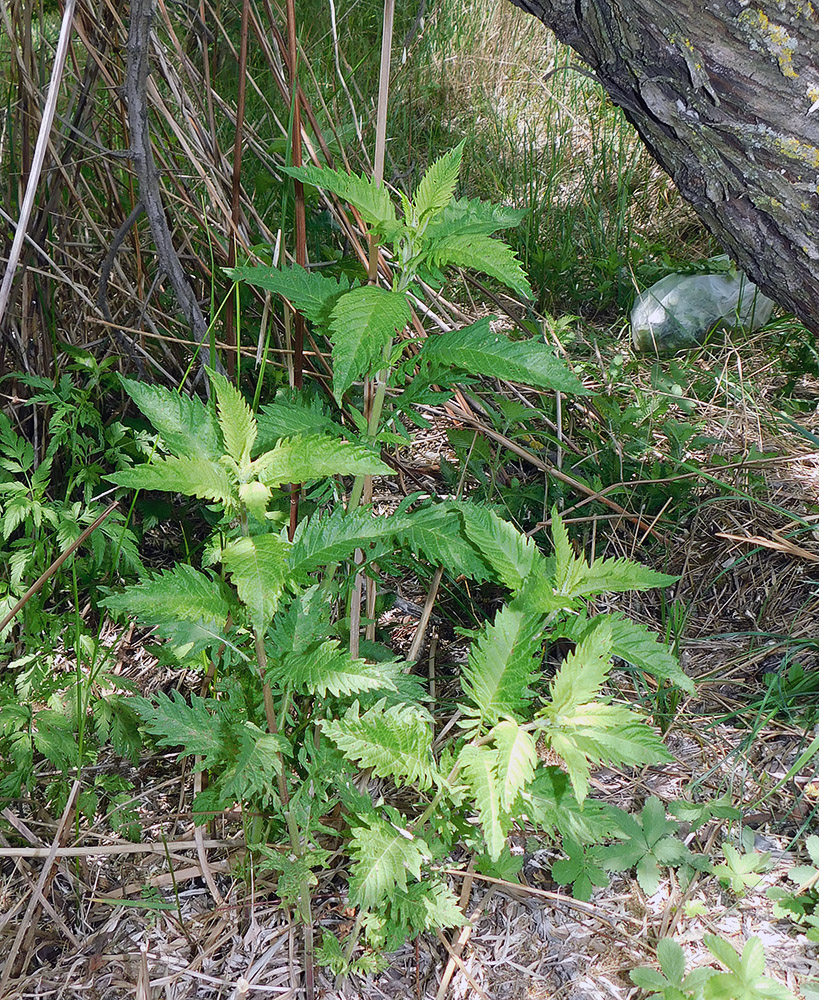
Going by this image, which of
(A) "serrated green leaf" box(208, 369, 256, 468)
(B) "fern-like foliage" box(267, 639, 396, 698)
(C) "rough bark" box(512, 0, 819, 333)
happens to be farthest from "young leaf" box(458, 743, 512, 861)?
(C) "rough bark" box(512, 0, 819, 333)

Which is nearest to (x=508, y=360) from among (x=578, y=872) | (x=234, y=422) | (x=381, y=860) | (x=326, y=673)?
(x=234, y=422)

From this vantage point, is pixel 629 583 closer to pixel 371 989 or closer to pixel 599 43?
pixel 371 989

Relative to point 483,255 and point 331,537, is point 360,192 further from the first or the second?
point 331,537

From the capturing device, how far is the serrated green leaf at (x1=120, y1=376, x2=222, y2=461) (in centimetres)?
105

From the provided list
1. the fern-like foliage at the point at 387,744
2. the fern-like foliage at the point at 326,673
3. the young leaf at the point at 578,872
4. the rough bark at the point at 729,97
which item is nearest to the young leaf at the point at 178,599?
the fern-like foliage at the point at 326,673

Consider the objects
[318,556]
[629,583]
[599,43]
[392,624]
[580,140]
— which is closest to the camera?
[318,556]

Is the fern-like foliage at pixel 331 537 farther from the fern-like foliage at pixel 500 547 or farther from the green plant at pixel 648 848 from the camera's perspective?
the green plant at pixel 648 848

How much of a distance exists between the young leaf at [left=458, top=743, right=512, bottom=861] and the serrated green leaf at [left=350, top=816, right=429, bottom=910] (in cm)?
16

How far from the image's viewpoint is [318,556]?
3.49 ft

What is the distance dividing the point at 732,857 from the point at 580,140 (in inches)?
140

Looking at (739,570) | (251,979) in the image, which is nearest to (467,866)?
(251,979)

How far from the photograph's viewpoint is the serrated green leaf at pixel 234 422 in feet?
3.38

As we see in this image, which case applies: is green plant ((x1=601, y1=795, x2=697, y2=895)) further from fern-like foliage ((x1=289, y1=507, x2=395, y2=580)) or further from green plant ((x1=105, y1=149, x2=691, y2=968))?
fern-like foliage ((x1=289, y1=507, x2=395, y2=580))

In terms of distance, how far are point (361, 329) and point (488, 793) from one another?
1.91ft
